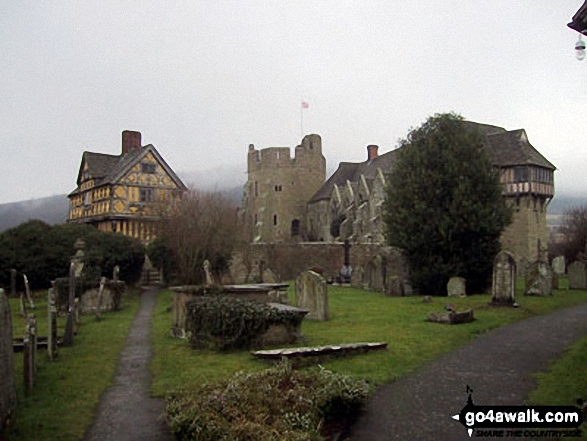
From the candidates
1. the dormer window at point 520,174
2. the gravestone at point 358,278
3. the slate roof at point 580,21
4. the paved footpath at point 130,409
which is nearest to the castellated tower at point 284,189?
the dormer window at point 520,174

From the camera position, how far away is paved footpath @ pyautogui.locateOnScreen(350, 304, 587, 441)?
621cm

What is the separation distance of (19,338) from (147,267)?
20969 millimetres

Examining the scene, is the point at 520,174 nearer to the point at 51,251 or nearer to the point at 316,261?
the point at 316,261

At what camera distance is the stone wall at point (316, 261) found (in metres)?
27.6

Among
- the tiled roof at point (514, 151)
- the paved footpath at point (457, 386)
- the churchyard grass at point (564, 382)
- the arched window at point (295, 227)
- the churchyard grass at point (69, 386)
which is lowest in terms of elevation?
the churchyard grass at point (69, 386)

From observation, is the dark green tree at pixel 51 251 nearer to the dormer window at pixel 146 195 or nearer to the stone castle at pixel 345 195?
the dormer window at pixel 146 195

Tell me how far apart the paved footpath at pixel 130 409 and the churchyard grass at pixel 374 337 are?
29 centimetres

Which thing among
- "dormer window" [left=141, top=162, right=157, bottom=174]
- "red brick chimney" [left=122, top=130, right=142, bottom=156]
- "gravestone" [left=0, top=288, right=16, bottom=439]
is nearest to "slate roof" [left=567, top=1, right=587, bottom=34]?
"gravestone" [left=0, top=288, right=16, bottom=439]

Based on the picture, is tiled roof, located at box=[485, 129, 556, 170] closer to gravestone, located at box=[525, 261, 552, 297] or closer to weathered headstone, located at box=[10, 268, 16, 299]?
gravestone, located at box=[525, 261, 552, 297]

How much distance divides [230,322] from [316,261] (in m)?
29.7

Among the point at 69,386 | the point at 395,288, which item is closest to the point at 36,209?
the point at 395,288

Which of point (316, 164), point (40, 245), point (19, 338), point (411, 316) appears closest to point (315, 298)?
point (411, 316)

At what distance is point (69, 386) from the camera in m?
8.55

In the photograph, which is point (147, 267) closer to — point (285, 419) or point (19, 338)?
point (19, 338)
